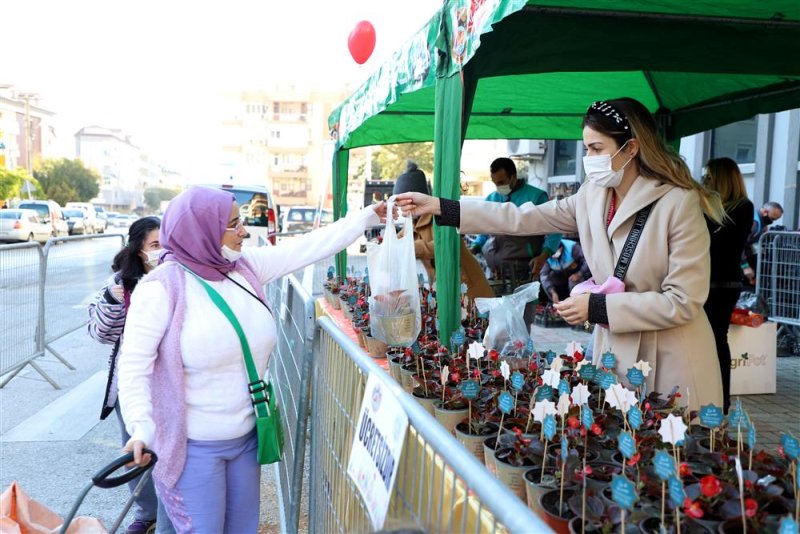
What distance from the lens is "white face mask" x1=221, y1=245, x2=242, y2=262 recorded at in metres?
2.67

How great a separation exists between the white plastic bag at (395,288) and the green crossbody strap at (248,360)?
90 cm

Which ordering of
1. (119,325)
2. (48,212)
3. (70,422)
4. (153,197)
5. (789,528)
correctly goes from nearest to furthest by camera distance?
1. (789,528)
2. (119,325)
3. (70,422)
4. (48,212)
5. (153,197)

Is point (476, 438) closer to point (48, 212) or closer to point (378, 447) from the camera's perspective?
point (378, 447)

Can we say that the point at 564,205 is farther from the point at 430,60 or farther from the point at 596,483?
the point at 596,483

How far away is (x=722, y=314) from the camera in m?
4.48

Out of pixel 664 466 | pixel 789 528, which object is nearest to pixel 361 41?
pixel 664 466

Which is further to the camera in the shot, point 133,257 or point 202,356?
point 133,257

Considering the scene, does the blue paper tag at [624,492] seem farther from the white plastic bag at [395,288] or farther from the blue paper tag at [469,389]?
the white plastic bag at [395,288]

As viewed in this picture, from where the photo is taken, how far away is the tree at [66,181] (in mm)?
64562

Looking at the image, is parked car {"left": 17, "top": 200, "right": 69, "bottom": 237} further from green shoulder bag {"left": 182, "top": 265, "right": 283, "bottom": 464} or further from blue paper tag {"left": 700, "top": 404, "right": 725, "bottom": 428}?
blue paper tag {"left": 700, "top": 404, "right": 725, "bottom": 428}

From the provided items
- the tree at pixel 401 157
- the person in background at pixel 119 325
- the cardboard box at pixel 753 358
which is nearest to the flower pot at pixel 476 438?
the person in background at pixel 119 325

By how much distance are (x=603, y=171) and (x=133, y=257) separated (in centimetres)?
258

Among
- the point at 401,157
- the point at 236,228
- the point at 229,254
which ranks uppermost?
the point at 401,157

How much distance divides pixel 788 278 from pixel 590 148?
5.35 m
